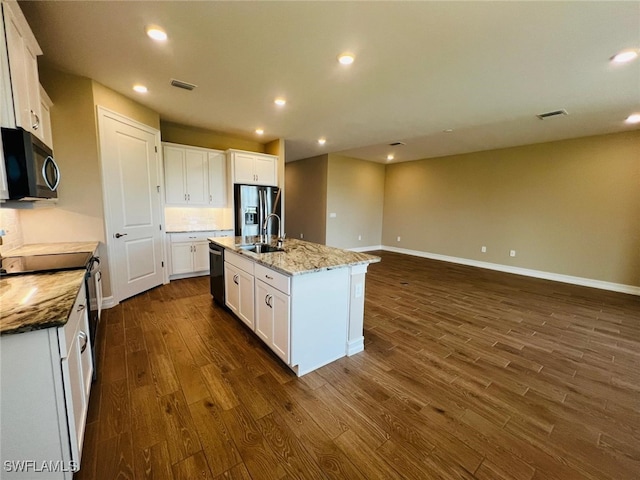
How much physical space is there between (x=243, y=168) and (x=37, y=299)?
3.98 m

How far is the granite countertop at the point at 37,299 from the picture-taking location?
1.04 m

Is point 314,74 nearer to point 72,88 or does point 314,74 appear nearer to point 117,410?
point 72,88

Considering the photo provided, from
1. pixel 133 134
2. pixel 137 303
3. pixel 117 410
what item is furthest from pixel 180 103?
pixel 117 410

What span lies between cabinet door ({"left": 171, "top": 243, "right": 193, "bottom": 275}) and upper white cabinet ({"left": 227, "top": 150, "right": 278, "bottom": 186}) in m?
1.45

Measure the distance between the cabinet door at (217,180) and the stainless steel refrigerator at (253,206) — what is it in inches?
11.6

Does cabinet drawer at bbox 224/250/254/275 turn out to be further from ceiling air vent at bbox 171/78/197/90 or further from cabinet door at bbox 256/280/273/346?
ceiling air vent at bbox 171/78/197/90

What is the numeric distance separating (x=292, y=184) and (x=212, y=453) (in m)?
7.39

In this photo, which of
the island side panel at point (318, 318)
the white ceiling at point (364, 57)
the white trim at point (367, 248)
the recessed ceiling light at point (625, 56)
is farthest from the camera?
the white trim at point (367, 248)

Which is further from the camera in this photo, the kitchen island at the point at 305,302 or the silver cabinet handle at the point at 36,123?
the kitchen island at the point at 305,302

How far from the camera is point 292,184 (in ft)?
27.0

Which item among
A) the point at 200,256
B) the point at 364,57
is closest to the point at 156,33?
the point at 364,57

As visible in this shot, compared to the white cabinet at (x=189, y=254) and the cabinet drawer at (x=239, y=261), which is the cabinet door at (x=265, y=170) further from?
the cabinet drawer at (x=239, y=261)

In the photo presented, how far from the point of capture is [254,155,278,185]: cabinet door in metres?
5.09

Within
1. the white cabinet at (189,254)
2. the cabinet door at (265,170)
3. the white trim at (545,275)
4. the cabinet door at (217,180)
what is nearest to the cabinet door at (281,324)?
the white cabinet at (189,254)
